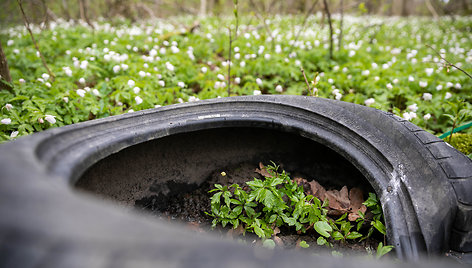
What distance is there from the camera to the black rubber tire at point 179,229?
574 millimetres

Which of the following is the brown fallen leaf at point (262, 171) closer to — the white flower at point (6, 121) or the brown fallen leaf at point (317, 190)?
the brown fallen leaf at point (317, 190)

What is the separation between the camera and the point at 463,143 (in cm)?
222

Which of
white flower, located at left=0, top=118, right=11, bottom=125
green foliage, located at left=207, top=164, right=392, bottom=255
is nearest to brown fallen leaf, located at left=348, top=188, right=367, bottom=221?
green foliage, located at left=207, top=164, right=392, bottom=255

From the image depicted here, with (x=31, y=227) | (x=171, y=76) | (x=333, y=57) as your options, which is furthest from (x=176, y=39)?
(x=31, y=227)

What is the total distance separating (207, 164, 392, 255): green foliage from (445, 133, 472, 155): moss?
1205mm

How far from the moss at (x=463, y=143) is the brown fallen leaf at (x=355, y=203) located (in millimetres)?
1116

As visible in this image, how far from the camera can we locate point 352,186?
1.83 metres

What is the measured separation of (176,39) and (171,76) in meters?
1.65

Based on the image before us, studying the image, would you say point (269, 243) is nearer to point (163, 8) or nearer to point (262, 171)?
point (262, 171)

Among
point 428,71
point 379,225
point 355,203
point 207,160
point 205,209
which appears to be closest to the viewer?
point 379,225

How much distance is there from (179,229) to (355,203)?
1.38 m

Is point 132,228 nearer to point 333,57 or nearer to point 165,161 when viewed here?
point 165,161

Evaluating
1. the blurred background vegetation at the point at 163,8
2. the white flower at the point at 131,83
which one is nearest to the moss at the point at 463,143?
the blurred background vegetation at the point at 163,8

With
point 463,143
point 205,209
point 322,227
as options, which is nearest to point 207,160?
point 205,209
